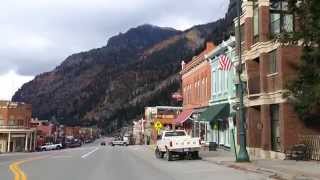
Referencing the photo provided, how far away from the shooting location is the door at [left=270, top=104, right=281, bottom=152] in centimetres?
3538

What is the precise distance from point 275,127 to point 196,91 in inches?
1043

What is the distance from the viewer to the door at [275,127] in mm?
35375

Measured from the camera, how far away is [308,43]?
60.1ft

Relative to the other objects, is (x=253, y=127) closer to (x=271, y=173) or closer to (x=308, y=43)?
(x=271, y=173)

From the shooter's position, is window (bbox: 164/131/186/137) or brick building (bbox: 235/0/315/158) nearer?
brick building (bbox: 235/0/315/158)

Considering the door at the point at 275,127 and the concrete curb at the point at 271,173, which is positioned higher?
the door at the point at 275,127

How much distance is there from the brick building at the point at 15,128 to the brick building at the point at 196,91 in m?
58.1

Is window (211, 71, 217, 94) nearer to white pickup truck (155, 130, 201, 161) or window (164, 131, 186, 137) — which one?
window (164, 131, 186, 137)

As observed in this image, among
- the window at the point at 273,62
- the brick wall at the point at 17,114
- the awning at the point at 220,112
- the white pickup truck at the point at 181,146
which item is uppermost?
the brick wall at the point at 17,114

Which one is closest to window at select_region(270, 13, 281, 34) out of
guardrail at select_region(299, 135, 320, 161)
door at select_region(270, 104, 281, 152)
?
door at select_region(270, 104, 281, 152)

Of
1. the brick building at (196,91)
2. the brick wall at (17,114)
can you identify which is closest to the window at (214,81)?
the brick building at (196,91)

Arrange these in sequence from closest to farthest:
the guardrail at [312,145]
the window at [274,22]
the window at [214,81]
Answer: the guardrail at [312,145], the window at [274,22], the window at [214,81]

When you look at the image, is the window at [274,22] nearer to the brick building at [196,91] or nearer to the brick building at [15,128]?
the brick building at [196,91]

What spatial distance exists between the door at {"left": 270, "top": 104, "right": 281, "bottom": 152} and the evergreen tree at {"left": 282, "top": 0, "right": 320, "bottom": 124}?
14496mm
